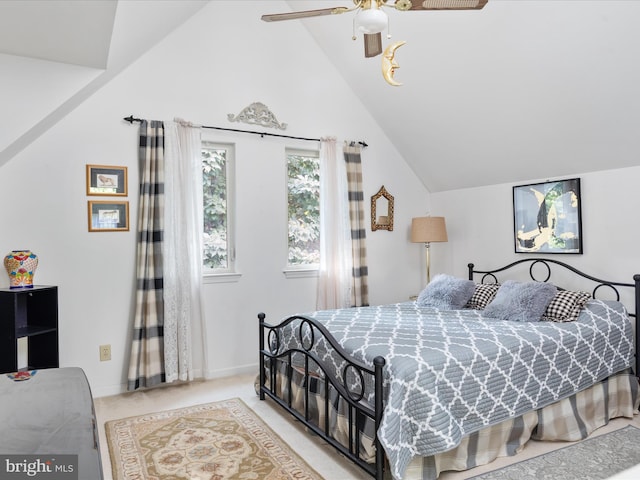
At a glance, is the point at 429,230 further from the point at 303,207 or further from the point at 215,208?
the point at 215,208

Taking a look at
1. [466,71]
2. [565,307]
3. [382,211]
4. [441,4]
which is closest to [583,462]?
[565,307]

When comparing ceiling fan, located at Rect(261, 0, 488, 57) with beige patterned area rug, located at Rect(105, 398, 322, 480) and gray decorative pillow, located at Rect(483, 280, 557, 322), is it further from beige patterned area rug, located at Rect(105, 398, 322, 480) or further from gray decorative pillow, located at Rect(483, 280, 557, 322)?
beige patterned area rug, located at Rect(105, 398, 322, 480)

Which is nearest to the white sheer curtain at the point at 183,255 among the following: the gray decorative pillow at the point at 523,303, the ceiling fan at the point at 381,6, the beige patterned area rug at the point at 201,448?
the beige patterned area rug at the point at 201,448

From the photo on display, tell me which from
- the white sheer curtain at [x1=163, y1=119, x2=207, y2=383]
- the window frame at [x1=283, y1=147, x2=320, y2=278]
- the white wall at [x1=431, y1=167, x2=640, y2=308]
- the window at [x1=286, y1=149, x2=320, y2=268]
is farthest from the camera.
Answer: the window at [x1=286, y1=149, x2=320, y2=268]

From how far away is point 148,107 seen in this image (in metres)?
3.65

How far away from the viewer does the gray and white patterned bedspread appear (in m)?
2.07

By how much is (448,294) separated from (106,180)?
9.70 feet

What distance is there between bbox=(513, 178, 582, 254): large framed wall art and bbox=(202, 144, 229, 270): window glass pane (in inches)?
109

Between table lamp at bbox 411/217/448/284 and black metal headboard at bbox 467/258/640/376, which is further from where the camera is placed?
table lamp at bbox 411/217/448/284

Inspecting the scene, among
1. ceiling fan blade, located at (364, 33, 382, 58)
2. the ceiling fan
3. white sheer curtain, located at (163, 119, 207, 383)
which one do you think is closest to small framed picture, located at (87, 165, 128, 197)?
white sheer curtain, located at (163, 119, 207, 383)

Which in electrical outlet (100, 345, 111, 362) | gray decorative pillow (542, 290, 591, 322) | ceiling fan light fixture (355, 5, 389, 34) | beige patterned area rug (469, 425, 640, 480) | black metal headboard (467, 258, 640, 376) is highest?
ceiling fan light fixture (355, 5, 389, 34)

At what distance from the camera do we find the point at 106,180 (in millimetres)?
3490

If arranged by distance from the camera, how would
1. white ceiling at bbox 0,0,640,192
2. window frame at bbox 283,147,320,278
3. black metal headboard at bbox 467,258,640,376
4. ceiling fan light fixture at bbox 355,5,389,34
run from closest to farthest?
ceiling fan light fixture at bbox 355,5,389,34, white ceiling at bbox 0,0,640,192, black metal headboard at bbox 467,258,640,376, window frame at bbox 283,147,320,278

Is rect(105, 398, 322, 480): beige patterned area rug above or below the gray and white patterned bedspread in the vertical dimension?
below
